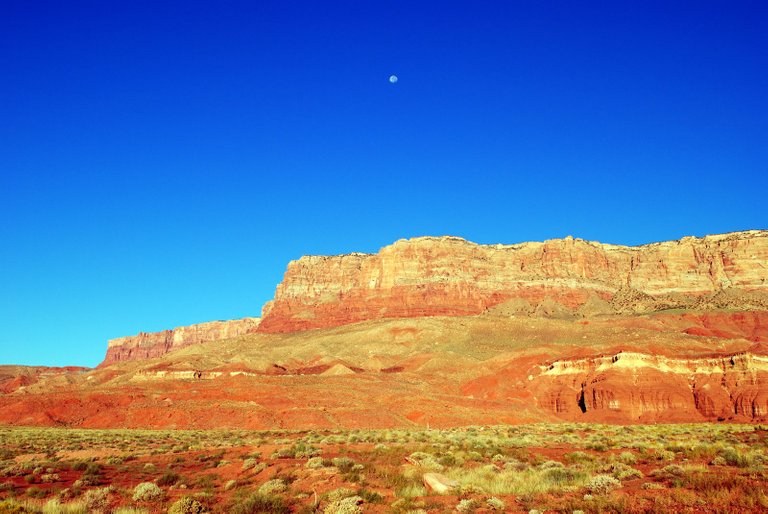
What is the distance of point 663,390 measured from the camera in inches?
2112

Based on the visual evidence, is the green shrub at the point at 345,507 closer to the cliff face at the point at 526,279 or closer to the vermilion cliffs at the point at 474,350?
the vermilion cliffs at the point at 474,350

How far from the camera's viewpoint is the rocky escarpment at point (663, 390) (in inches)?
2009

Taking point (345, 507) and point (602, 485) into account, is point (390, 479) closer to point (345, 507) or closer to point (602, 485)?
point (345, 507)

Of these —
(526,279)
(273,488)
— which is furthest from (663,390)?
(526,279)

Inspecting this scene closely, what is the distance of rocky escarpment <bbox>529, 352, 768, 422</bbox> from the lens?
2009 inches

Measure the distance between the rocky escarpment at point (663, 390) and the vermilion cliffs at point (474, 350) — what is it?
0.17 meters

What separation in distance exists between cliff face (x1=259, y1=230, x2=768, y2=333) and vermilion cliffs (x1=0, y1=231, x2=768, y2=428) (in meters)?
0.48

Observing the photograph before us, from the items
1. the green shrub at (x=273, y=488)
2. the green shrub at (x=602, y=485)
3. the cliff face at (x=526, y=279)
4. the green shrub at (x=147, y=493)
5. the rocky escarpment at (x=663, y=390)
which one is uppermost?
the cliff face at (x=526, y=279)

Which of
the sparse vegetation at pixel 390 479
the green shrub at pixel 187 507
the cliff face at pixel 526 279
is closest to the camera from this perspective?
the sparse vegetation at pixel 390 479

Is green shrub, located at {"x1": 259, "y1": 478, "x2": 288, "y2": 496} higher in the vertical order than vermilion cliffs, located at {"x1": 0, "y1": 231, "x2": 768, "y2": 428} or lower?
lower

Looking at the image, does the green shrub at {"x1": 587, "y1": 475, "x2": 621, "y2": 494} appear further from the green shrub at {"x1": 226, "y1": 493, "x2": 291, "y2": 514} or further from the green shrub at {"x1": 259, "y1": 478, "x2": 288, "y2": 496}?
the green shrub at {"x1": 259, "y1": 478, "x2": 288, "y2": 496}

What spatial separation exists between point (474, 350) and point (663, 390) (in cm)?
4956

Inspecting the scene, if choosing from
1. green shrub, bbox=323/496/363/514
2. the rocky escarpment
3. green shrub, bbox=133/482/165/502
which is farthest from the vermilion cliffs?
green shrub, bbox=323/496/363/514

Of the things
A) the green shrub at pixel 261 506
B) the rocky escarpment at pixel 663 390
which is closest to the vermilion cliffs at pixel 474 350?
the rocky escarpment at pixel 663 390
